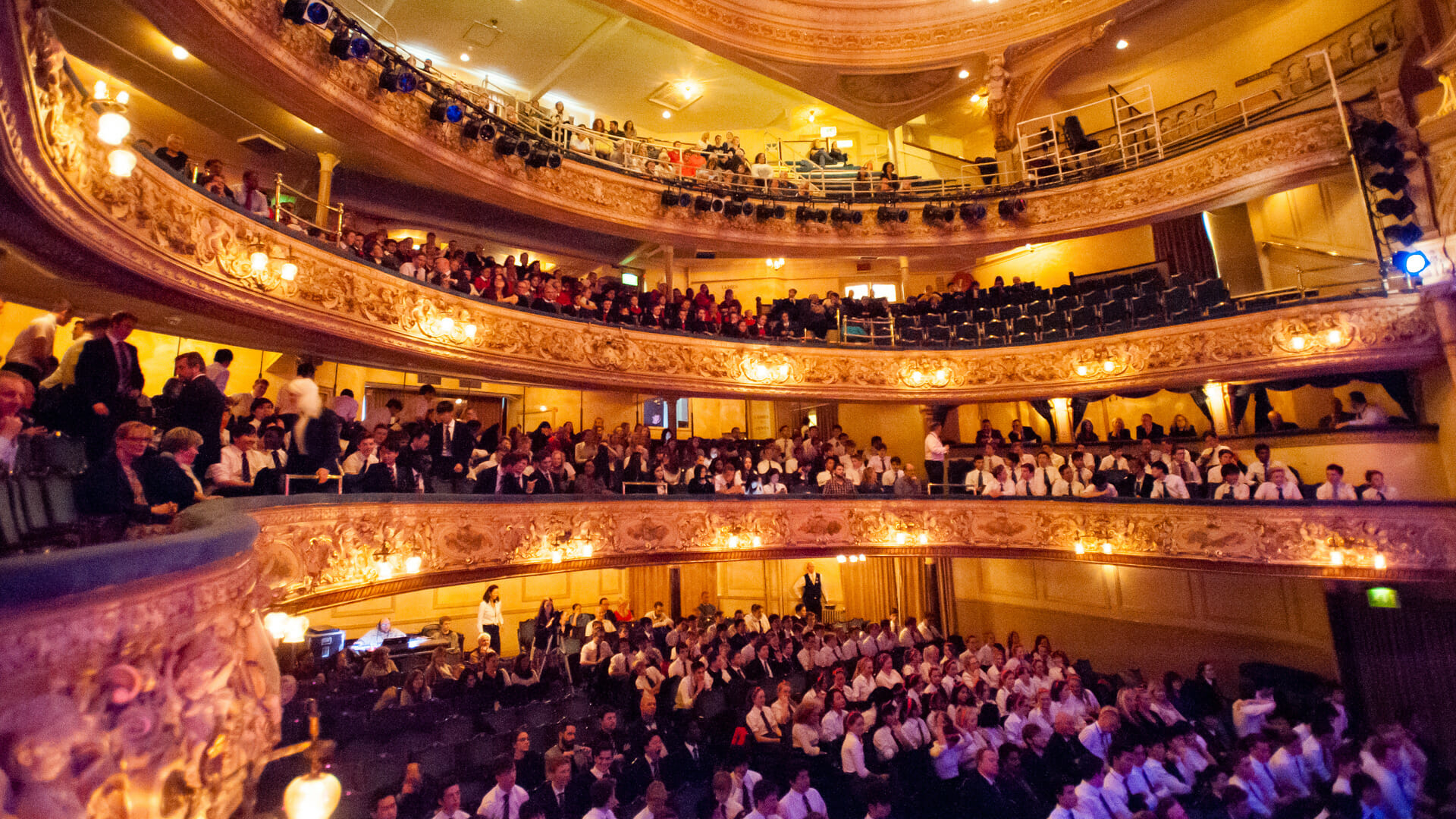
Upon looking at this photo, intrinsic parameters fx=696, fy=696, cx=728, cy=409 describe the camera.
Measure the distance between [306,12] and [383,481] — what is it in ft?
17.7

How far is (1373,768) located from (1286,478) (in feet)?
16.5

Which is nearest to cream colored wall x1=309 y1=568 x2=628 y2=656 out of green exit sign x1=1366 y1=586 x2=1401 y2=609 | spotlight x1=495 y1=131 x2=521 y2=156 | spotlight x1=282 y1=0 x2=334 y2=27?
spotlight x1=495 y1=131 x2=521 y2=156

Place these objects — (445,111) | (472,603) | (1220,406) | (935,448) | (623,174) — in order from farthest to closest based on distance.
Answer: (472,603) < (623,174) < (935,448) < (1220,406) < (445,111)

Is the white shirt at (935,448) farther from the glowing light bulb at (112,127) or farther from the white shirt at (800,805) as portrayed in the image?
the glowing light bulb at (112,127)

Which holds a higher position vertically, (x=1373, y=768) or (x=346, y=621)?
(x=346, y=621)

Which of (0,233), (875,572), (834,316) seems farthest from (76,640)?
(875,572)

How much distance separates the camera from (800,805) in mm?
5902

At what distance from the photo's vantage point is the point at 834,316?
47.3ft

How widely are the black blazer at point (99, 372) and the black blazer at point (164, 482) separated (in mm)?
1201

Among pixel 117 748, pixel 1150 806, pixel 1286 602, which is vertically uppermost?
pixel 117 748

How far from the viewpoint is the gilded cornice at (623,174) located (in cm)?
775

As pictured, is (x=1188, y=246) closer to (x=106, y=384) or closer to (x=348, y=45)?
(x=348, y=45)

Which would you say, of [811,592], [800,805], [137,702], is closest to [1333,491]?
[811,592]

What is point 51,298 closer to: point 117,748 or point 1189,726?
point 117,748
